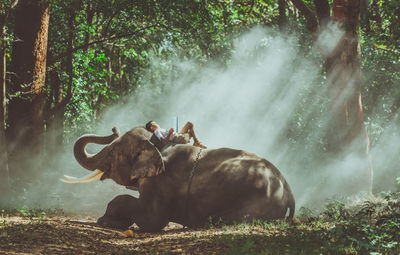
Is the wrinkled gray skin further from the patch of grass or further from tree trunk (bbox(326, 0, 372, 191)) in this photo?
tree trunk (bbox(326, 0, 372, 191))

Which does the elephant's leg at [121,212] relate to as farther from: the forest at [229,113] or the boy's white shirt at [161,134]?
the boy's white shirt at [161,134]

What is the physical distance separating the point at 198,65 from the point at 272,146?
8.36m

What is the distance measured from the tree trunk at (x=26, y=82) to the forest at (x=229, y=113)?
3 centimetres

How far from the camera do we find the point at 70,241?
6.71 meters

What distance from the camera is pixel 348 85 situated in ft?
43.7

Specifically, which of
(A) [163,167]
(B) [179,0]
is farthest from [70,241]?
(B) [179,0]

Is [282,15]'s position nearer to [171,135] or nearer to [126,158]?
[171,135]

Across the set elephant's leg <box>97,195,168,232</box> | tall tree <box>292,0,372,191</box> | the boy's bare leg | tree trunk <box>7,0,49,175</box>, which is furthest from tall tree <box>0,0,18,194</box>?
tall tree <box>292,0,372,191</box>

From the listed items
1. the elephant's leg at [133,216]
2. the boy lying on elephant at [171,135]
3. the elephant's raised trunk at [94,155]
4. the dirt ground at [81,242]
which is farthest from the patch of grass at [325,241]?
the elephant's raised trunk at [94,155]

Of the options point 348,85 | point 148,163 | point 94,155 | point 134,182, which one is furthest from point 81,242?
point 348,85

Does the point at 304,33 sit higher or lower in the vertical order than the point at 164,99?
higher

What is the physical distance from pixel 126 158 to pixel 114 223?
1.46m

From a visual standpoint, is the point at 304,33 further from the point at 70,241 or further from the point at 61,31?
the point at 70,241

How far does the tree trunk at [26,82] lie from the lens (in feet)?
41.6
